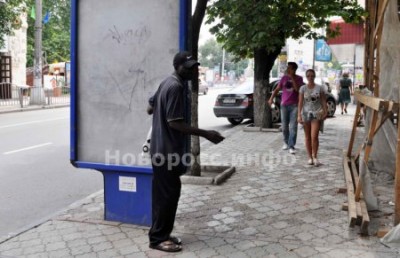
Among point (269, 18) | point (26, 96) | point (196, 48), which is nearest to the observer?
point (196, 48)

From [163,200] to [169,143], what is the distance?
523mm

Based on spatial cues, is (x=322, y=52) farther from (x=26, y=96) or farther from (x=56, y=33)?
(x=56, y=33)

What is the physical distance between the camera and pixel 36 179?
7.70m

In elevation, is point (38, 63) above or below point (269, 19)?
below

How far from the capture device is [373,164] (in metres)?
7.09

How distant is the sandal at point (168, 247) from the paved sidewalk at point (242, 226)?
0.16 feet

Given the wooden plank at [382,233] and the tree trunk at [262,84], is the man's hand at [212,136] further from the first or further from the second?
the tree trunk at [262,84]

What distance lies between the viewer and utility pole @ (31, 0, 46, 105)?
22.9 meters

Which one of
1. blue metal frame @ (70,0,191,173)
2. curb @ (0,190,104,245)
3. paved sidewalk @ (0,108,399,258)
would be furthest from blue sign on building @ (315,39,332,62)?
blue metal frame @ (70,0,191,173)

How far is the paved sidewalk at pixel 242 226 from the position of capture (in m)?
4.37

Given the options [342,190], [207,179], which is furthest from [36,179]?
[342,190]

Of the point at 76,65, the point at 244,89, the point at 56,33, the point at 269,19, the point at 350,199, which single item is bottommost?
the point at 350,199

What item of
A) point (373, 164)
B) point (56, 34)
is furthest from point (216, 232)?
point (56, 34)

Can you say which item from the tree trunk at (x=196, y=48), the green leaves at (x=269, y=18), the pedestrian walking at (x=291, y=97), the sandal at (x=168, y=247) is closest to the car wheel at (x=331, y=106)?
the green leaves at (x=269, y=18)
